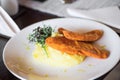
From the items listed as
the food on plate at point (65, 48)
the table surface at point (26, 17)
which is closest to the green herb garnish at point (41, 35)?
the food on plate at point (65, 48)

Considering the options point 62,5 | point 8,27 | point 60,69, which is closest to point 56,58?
point 60,69

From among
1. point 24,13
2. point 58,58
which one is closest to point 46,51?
point 58,58

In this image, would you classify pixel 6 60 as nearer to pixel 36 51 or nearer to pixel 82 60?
pixel 36 51

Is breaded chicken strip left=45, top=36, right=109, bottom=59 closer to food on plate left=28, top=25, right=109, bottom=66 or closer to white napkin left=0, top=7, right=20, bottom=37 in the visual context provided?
food on plate left=28, top=25, right=109, bottom=66

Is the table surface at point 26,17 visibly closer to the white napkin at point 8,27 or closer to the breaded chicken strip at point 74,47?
the white napkin at point 8,27

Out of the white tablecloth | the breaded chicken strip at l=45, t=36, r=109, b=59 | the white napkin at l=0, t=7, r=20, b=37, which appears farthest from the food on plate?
the white tablecloth

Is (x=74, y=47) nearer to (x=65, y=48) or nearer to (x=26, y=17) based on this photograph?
(x=65, y=48)
